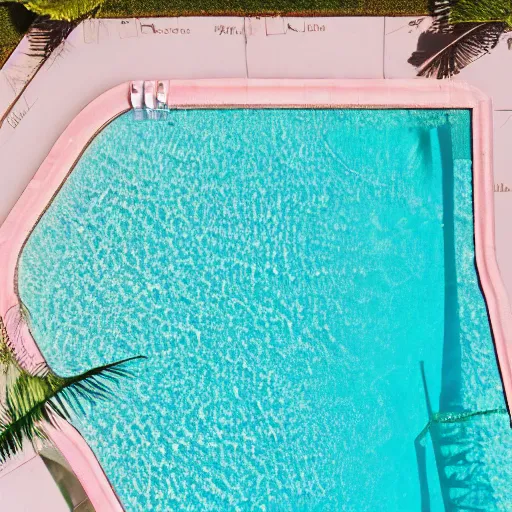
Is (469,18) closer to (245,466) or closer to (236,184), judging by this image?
(236,184)

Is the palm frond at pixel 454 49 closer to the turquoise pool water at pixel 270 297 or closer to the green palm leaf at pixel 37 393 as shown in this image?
the turquoise pool water at pixel 270 297

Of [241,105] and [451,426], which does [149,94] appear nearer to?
[241,105]

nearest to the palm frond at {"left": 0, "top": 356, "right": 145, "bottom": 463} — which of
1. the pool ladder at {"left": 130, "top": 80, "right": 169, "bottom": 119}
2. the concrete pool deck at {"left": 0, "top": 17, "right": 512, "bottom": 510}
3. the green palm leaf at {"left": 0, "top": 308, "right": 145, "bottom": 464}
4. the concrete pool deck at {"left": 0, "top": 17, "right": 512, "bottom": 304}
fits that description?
the green palm leaf at {"left": 0, "top": 308, "right": 145, "bottom": 464}

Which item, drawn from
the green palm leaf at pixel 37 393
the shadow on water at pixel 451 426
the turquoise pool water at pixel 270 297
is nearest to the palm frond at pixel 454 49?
the turquoise pool water at pixel 270 297

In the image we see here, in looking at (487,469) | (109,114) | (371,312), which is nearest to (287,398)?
(371,312)

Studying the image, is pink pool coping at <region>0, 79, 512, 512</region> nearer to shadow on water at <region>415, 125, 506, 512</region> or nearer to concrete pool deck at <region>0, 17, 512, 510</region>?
concrete pool deck at <region>0, 17, 512, 510</region>
